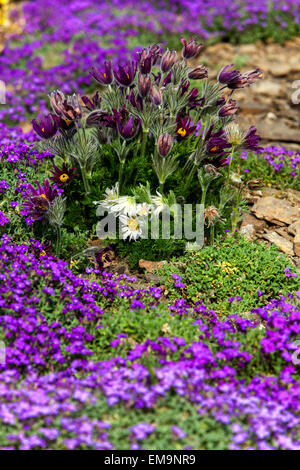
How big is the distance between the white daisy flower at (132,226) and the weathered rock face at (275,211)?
1.34m

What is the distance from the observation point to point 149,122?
4.59 meters

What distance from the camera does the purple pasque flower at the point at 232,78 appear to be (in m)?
4.48

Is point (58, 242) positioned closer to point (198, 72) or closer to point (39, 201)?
point (39, 201)

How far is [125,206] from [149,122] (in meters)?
0.73

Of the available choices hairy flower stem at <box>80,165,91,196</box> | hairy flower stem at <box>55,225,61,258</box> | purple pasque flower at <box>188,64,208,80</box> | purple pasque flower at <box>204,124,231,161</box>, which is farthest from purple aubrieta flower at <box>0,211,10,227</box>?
purple pasque flower at <box>188,64,208,80</box>

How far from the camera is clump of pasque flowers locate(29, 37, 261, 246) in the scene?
4.49 m

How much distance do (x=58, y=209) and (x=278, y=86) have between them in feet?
17.0

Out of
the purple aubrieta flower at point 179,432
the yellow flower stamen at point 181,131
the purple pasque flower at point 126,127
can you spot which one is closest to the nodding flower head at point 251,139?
the yellow flower stamen at point 181,131

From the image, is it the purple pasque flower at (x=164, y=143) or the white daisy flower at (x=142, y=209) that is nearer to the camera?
the purple pasque flower at (x=164, y=143)

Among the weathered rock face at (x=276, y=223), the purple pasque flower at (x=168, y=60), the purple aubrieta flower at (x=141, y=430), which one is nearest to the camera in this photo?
the purple aubrieta flower at (x=141, y=430)

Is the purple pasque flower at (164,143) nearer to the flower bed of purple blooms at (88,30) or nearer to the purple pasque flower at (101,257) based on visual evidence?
the purple pasque flower at (101,257)

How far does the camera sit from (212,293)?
450cm

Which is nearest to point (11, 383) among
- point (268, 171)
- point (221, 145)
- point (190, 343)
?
point (190, 343)
